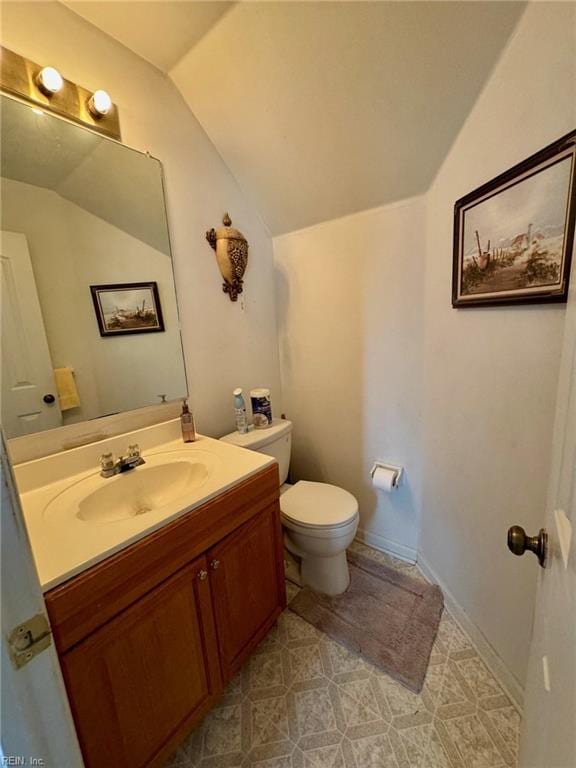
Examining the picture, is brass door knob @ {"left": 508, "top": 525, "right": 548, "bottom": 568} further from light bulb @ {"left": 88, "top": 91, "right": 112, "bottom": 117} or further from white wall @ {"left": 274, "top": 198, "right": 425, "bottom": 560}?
light bulb @ {"left": 88, "top": 91, "right": 112, "bottom": 117}

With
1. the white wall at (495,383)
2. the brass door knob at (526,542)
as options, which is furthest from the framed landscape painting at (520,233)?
the brass door knob at (526,542)

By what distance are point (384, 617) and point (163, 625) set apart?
3.41 feet

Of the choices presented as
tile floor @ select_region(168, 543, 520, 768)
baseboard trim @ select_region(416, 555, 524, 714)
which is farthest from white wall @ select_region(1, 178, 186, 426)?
baseboard trim @ select_region(416, 555, 524, 714)

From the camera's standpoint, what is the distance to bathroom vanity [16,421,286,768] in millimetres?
734

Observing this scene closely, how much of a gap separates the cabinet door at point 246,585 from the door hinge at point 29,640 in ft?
2.00

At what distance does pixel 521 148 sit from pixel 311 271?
41.4 inches

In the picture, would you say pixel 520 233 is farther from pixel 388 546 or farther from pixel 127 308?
pixel 388 546

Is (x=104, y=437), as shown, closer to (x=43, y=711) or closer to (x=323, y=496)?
(x=43, y=711)

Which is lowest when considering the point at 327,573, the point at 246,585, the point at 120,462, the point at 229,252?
the point at 327,573

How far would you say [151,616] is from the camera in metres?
0.85

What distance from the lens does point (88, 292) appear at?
3.83 ft

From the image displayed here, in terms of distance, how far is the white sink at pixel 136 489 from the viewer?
1001mm

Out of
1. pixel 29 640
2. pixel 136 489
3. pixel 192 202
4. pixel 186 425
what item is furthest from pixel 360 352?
pixel 29 640

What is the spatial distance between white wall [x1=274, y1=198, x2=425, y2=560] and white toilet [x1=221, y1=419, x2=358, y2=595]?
12.4 inches
